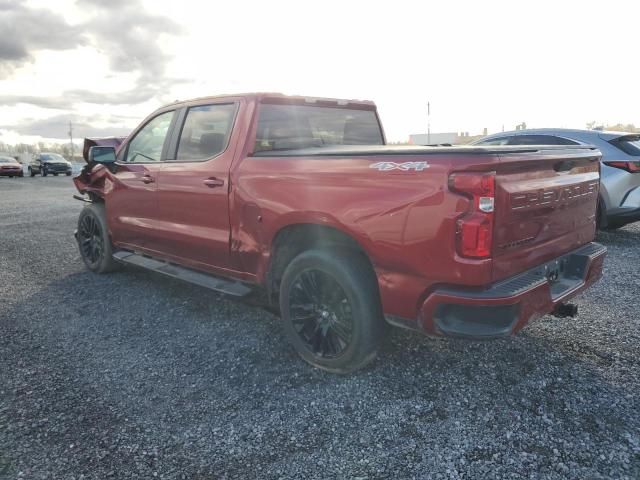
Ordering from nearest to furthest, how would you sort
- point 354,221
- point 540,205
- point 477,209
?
point 477,209
point 540,205
point 354,221

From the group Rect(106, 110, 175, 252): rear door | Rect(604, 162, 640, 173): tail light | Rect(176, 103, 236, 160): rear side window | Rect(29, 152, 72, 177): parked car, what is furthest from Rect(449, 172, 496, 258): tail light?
Rect(29, 152, 72, 177): parked car

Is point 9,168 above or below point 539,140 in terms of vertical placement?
below

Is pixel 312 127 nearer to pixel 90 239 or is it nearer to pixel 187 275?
pixel 187 275

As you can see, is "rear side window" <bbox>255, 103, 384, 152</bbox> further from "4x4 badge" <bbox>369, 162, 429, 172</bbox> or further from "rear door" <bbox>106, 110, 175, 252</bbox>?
"4x4 badge" <bbox>369, 162, 429, 172</bbox>

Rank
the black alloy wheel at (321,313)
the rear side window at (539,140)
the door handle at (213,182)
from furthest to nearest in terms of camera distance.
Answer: the rear side window at (539,140) → the door handle at (213,182) → the black alloy wheel at (321,313)

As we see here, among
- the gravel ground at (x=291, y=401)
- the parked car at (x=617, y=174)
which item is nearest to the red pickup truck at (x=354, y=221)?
the gravel ground at (x=291, y=401)

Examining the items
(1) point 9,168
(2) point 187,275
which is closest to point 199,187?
(2) point 187,275

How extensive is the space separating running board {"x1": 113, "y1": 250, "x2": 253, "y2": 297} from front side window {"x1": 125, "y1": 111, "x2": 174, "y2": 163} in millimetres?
990

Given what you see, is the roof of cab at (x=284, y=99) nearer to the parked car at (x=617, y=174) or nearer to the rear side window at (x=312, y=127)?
the rear side window at (x=312, y=127)

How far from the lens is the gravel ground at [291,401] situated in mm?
2426

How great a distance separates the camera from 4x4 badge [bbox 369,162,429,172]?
8.56 feet

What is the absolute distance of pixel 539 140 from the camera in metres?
7.10

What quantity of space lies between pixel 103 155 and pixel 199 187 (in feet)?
5.81

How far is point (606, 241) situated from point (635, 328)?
3.67 meters
